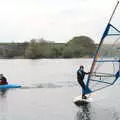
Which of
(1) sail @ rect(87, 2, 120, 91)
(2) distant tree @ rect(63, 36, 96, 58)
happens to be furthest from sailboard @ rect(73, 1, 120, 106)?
(2) distant tree @ rect(63, 36, 96, 58)

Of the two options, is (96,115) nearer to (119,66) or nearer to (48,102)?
(119,66)

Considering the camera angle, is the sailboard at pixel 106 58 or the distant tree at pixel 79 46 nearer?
the sailboard at pixel 106 58

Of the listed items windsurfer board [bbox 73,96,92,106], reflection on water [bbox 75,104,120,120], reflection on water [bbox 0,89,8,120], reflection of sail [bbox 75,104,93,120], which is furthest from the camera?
windsurfer board [bbox 73,96,92,106]

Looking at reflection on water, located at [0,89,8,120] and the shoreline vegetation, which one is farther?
the shoreline vegetation

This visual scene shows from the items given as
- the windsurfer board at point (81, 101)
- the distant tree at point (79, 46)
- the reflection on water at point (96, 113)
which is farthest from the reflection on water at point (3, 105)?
the distant tree at point (79, 46)

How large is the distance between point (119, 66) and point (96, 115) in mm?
3841

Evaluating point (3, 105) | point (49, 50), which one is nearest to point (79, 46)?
point (49, 50)

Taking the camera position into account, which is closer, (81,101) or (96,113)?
(96,113)

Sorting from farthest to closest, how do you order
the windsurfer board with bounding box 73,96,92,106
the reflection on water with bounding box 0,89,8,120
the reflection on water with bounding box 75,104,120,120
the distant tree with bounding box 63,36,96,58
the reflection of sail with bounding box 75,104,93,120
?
1. the distant tree with bounding box 63,36,96,58
2. the windsurfer board with bounding box 73,96,92,106
3. the reflection on water with bounding box 0,89,8,120
4. the reflection of sail with bounding box 75,104,93,120
5. the reflection on water with bounding box 75,104,120,120

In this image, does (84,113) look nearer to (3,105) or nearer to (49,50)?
(3,105)

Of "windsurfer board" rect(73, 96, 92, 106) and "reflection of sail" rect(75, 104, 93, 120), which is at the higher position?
"windsurfer board" rect(73, 96, 92, 106)

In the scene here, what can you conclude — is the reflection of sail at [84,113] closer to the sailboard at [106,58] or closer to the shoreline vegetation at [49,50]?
the sailboard at [106,58]

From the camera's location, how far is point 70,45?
142 metres

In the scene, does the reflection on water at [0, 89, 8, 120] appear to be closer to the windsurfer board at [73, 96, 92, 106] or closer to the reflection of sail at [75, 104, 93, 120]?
Answer: the reflection of sail at [75, 104, 93, 120]
